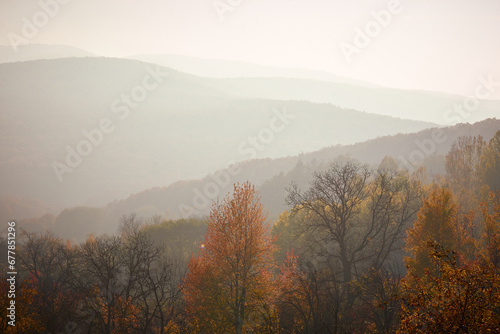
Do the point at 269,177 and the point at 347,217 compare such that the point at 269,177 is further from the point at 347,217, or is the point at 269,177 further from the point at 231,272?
the point at 231,272

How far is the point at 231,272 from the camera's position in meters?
25.4

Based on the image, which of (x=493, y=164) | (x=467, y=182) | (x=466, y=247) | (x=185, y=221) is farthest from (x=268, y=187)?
(x=466, y=247)

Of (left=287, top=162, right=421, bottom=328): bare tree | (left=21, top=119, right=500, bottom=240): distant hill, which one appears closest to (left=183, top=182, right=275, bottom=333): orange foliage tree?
(left=287, top=162, right=421, bottom=328): bare tree

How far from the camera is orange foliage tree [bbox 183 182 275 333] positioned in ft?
80.0

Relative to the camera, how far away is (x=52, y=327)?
24.6 metres

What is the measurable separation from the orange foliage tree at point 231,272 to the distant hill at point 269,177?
218 ft

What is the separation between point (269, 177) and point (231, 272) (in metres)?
131

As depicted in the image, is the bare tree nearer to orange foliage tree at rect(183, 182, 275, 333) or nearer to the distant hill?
orange foliage tree at rect(183, 182, 275, 333)

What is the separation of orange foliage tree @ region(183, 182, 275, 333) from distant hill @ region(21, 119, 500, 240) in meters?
66.4

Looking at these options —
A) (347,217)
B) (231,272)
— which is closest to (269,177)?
(347,217)

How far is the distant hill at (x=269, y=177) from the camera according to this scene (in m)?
108

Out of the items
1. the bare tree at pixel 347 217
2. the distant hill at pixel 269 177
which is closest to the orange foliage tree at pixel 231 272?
the bare tree at pixel 347 217

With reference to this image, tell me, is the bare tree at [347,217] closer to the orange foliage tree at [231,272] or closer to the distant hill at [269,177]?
the orange foliage tree at [231,272]

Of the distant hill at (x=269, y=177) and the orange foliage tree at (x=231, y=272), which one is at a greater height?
the distant hill at (x=269, y=177)
